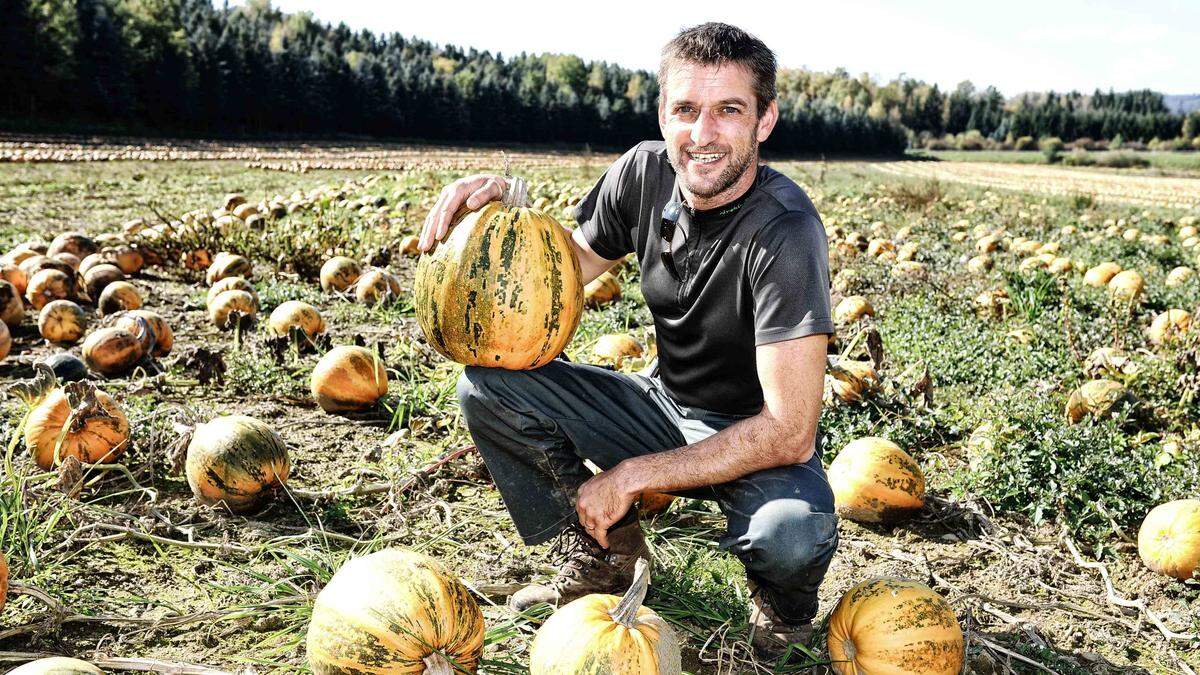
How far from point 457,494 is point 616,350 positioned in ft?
5.31

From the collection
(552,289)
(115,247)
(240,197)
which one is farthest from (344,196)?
(552,289)

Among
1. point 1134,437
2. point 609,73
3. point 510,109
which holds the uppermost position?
point 609,73

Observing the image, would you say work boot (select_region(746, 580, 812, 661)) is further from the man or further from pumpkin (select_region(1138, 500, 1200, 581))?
pumpkin (select_region(1138, 500, 1200, 581))

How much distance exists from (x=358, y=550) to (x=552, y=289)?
1343 millimetres

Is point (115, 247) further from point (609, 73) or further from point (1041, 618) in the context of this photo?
point (609, 73)

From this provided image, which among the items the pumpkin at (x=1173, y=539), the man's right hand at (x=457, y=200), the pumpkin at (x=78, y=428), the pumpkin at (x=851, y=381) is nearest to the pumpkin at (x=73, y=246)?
the pumpkin at (x=78, y=428)

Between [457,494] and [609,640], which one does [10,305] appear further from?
[609,640]

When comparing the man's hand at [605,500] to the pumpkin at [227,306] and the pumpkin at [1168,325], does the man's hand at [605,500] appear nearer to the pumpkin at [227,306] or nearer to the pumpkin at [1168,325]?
the pumpkin at [227,306]

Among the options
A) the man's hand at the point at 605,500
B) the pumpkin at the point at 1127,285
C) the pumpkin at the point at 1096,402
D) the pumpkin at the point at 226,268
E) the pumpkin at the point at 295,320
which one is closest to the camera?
the man's hand at the point at 605,500

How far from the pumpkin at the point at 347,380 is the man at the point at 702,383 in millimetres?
1656

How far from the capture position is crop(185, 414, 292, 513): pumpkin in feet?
10.8

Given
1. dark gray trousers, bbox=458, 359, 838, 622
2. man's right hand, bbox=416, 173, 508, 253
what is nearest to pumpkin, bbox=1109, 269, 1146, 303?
dark gray trousers, bbox=458, 359, 838, 622

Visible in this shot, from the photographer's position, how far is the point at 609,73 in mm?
110875

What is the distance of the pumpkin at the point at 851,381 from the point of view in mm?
4488
